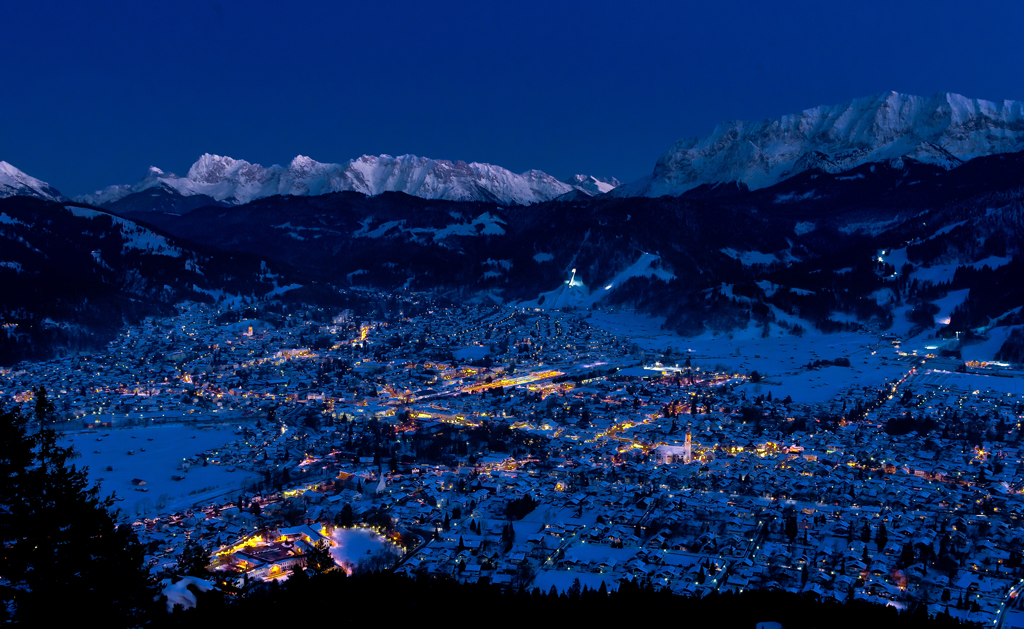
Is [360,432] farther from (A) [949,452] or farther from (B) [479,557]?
(A) [949,452]

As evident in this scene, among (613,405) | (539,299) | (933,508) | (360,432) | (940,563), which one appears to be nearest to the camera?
(940,563)

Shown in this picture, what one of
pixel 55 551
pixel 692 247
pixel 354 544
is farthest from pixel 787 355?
pixel 55 551

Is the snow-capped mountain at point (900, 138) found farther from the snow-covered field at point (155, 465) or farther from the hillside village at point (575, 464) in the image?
the snow-covered field at point (155, 465)

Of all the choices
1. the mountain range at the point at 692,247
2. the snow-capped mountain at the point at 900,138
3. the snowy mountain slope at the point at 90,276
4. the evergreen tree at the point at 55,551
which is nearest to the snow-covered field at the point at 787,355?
the mountain range at the point at 692,247

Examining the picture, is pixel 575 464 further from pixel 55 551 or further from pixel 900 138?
pixel 900 138

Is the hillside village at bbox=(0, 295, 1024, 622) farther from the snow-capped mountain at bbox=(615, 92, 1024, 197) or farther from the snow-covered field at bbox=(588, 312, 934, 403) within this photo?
the snow-capped mountain at bbox=(615, 92, 1024, 197)

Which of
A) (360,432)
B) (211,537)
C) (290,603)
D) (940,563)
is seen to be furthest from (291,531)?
(940,563)
